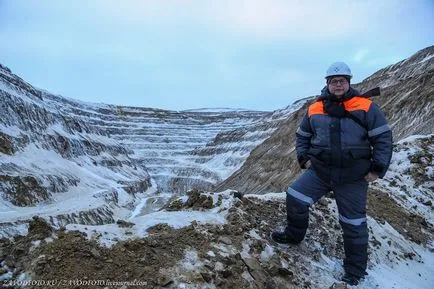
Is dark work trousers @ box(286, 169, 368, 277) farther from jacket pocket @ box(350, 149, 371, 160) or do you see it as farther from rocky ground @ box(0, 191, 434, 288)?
jacket pocket @ box(350, 149, 371, 160)

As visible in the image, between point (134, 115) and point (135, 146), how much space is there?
2210cm

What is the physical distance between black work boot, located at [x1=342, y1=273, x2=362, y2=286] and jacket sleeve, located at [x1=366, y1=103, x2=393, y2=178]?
66.7 inches

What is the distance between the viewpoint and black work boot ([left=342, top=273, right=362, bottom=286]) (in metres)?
6.70

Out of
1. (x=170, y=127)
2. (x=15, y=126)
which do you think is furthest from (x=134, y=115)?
(x=15, y=126)

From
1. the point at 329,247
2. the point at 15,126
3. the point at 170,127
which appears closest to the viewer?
the point at 329,247

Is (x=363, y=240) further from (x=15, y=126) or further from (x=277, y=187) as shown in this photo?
(x=15, y=126)

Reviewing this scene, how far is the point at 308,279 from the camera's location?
654 cm

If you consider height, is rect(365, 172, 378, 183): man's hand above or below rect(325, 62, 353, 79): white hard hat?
below

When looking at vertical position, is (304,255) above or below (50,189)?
above

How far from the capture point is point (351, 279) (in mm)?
6734

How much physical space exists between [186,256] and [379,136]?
124 inches

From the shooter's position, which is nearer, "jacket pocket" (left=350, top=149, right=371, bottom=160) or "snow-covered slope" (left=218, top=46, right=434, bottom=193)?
"jacket pocket" (left=350, top=149, right=371, bottom=160)

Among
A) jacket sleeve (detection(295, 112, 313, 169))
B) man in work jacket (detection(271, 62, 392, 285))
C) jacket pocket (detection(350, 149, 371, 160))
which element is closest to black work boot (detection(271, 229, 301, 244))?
man in work jacket (detection(271, 62, 392, 285))

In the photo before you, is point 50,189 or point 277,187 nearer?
point 277,187
